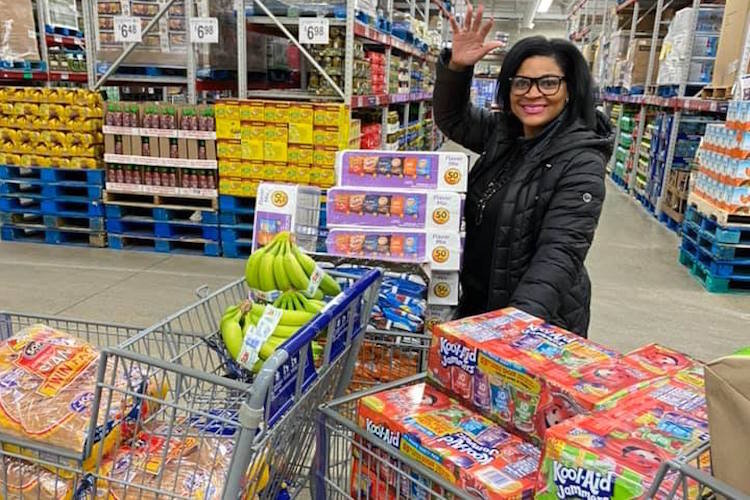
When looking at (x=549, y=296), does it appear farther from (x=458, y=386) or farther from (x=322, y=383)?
(x=322, y=383)

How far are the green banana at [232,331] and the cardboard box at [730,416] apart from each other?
89 centimetres

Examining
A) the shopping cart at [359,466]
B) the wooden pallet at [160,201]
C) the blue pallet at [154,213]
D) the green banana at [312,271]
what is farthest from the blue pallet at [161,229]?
the shopping cart at [359,466]

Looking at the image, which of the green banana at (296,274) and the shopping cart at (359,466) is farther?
the green banana at (296,274)

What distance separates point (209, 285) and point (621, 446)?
409cm

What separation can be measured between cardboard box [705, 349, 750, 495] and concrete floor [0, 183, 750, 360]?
3383 mm

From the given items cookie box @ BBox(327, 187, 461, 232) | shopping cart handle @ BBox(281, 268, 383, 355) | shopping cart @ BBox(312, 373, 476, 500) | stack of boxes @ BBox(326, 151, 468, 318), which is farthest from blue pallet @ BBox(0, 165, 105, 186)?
shopping cart @ BBox(312, 373, 476, 500)

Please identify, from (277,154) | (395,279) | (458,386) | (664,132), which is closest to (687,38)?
(664,132)

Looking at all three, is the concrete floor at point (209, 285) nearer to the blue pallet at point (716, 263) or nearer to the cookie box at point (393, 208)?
the blue pallet at point (716, 263)

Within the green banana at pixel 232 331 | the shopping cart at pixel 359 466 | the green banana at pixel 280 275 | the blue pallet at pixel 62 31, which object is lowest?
the shopping cart at pixel 359 466

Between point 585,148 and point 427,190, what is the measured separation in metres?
0.61

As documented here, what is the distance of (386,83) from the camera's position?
302 inches

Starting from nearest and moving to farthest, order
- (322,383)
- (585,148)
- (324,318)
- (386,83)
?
1. (324,318)
2. (322,383)
3. (585,148)
4. (386,83)

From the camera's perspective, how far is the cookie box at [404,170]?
7.64 feet

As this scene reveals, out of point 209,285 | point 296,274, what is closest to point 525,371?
point 296,274
